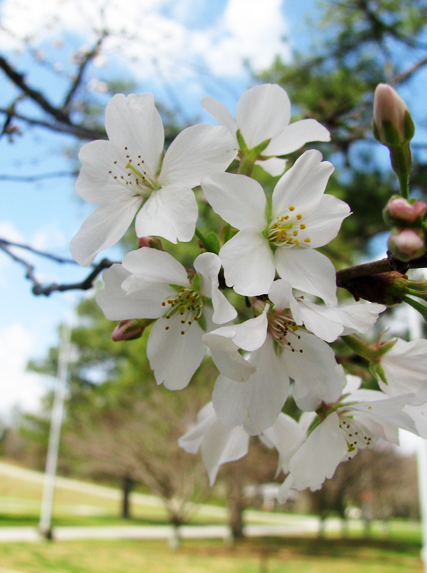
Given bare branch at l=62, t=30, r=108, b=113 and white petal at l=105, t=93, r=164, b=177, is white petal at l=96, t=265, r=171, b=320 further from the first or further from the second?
bare branch at l=62, t=30, r=108, b=113

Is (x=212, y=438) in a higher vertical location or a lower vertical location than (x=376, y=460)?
higher

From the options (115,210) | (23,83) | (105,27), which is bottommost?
(115,210)

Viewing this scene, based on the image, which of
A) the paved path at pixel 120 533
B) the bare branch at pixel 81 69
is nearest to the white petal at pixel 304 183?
the bare branch at pixel 81 69

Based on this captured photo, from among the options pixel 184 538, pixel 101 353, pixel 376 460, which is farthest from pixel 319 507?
pixel 101 353

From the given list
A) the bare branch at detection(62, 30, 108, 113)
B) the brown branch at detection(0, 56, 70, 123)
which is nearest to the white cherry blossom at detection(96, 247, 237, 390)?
the brown branch at detection(0, 56, 70, 123)

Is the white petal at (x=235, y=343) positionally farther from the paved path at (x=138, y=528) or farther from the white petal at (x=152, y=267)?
the paved path at (x=138, y=528)

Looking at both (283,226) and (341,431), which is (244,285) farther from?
(341,431)

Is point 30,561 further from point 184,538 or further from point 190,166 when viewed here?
point 190,166
